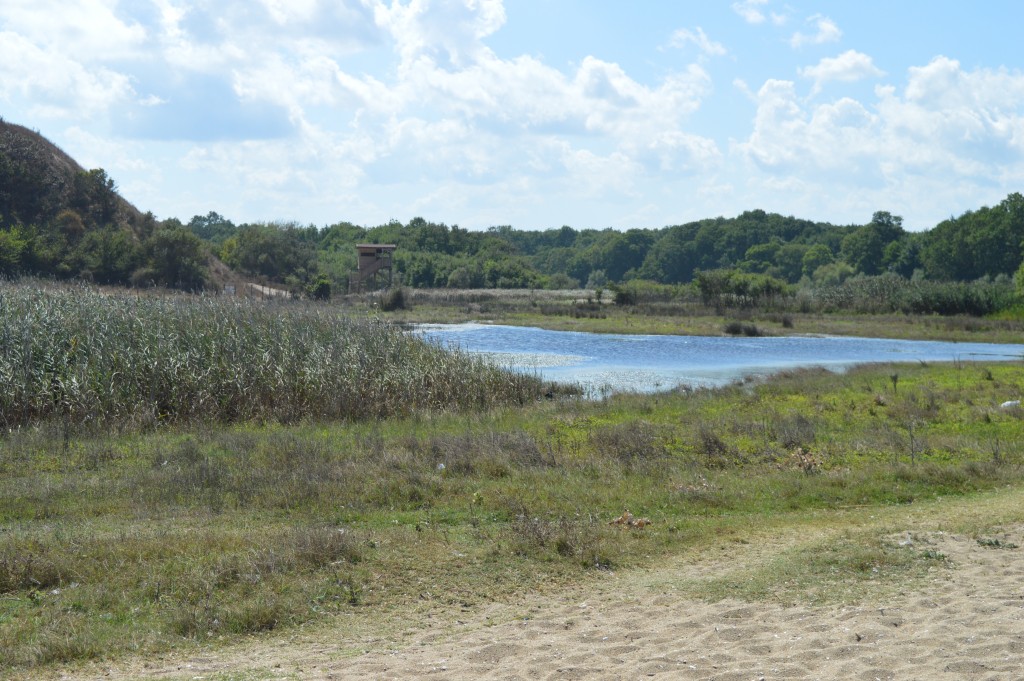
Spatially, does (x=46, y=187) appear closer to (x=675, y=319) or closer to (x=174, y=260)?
(x=174, y=260)

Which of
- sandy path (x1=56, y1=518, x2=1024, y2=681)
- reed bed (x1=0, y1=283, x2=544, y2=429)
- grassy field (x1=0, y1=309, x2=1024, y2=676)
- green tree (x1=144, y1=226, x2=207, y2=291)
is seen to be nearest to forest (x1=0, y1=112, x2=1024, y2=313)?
green tree (x1=144, y1=226, x2=207, y2=291)

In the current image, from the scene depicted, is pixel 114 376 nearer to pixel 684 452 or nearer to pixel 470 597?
pixel 684 452

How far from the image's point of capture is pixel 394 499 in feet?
39.2

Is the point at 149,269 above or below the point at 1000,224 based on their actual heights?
below

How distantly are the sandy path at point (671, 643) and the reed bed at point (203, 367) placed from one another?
451 inches

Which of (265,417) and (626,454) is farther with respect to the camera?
(265,417)

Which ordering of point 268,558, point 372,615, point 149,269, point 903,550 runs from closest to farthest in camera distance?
point 372,615, point 268,558, point 903,550, point 149,269

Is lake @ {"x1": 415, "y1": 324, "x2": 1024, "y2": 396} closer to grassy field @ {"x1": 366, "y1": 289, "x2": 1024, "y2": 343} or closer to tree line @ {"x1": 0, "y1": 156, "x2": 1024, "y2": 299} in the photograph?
grassy field @ {"x1": 366, "y1": 289, "x2": 1024, "y2": 343}

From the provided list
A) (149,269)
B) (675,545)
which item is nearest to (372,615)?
(675,545)

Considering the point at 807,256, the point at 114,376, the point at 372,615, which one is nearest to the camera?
the point at 372,615

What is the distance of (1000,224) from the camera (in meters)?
107

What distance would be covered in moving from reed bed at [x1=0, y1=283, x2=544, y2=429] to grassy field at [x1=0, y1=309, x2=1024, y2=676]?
0.15m

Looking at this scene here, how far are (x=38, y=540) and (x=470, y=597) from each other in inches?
179

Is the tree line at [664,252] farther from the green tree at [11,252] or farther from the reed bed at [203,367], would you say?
the reed bed at [203,367]
